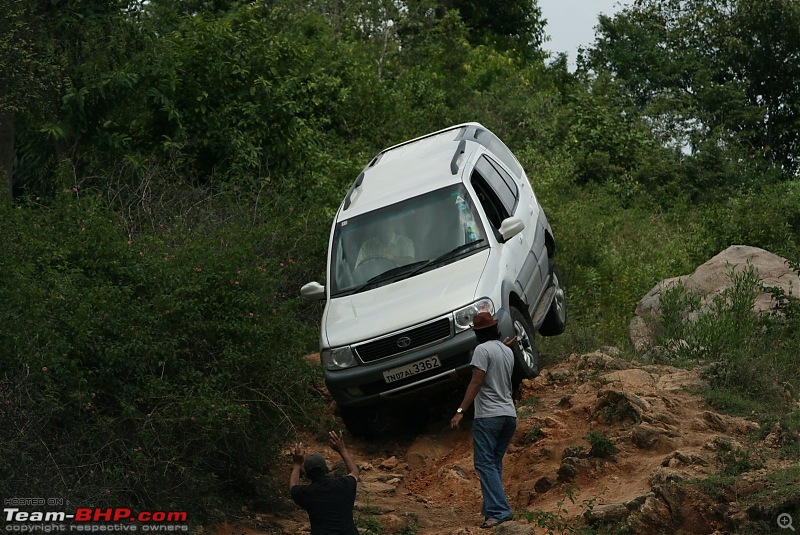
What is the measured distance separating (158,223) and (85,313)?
4.78 m

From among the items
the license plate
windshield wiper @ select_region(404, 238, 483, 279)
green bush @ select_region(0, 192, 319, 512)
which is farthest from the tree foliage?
windshield wiper @ select_region(404, 238, 483, 279)

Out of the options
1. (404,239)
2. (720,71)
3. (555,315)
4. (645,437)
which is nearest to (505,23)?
(720,71)

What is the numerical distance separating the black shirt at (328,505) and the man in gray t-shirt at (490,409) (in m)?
1.56

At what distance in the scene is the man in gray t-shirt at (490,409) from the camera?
8.22m

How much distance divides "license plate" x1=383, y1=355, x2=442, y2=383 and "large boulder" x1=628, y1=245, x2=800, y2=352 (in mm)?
4506

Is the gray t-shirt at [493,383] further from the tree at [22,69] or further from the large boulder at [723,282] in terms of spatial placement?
the large boulder at [723,282]

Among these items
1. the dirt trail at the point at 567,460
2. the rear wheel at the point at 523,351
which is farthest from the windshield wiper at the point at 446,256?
the dirt trail at the point at 567,460

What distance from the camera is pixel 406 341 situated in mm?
9867

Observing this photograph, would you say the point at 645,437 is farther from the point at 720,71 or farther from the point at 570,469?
the point at 720,71

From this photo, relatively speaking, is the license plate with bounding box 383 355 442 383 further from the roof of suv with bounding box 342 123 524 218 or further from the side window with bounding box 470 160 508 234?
the roof of suv with bounding box 342 123 524 218

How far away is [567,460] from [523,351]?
170cm

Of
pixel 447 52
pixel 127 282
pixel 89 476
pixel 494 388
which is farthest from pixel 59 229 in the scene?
pixel 447 52

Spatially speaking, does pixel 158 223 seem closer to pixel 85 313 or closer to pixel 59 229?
pixel 59 229

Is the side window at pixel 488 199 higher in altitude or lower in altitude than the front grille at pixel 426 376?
higher
